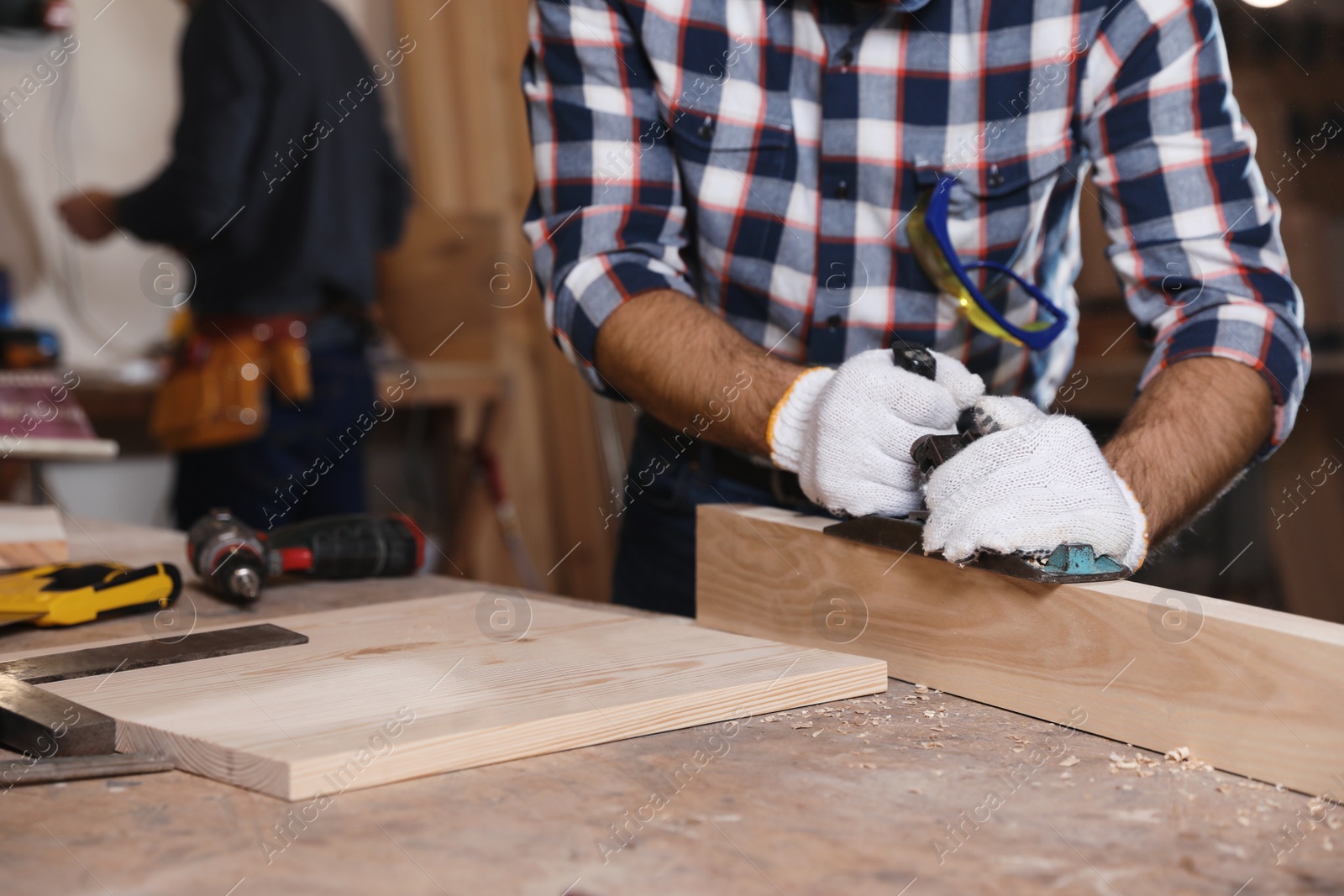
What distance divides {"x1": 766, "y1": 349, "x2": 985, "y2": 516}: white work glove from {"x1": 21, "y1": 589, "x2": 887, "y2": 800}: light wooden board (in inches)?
5.5

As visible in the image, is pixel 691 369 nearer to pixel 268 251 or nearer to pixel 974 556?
pixel 974 556

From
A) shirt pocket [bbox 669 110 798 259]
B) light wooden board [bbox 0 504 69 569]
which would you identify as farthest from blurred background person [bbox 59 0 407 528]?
shirt pocket [bbox 669 110 798 259]

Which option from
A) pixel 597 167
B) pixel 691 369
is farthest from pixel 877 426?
pixel 597 167

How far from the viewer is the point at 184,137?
96.2 inches

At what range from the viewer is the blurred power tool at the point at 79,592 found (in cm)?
105

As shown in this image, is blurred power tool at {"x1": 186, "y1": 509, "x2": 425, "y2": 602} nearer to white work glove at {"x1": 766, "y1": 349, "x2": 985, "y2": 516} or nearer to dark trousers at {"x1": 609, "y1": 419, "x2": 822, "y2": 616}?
dark trousers at {"x1": 609, "y1": 419, "x2": 822, "y2": 616}

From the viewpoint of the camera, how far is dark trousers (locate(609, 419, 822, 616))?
131 centimetres

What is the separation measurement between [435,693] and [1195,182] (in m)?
0.92

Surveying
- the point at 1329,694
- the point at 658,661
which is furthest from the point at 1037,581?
the point at 658,661

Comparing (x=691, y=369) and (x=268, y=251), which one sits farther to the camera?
(x=268, y=251)

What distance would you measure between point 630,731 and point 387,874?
240 millimetres

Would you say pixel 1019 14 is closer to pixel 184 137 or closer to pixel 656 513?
pixel 656 513

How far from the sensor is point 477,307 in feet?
11.5

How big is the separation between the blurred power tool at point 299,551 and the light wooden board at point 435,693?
0.16 m
